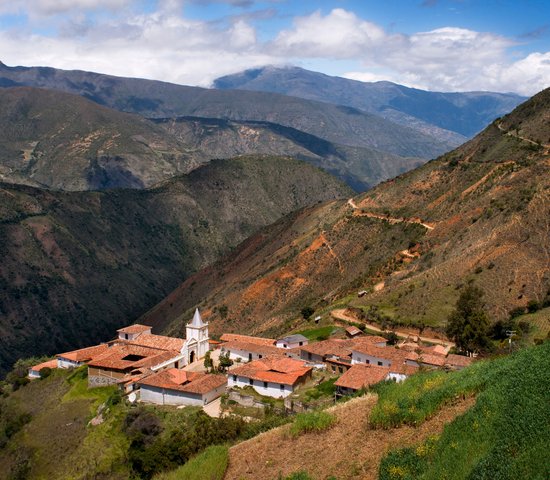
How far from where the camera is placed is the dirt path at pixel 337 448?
38.9 ft

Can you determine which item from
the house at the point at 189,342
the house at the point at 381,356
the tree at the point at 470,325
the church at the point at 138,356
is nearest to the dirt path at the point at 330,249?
the church at the point at 138,356

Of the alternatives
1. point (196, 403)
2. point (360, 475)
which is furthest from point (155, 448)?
point (360, 475)

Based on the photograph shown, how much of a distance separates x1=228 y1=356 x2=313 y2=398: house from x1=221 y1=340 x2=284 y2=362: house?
4.24 meters

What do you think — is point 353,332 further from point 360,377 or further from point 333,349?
point 360,377

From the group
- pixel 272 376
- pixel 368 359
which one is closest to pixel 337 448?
pixel 272 376

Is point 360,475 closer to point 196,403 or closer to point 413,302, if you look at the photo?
point 196,403

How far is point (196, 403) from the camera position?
3297 centimetres

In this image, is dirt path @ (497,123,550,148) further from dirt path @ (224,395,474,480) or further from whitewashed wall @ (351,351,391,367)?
dirt path @ (224,395,474,480)

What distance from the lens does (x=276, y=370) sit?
3462 cm

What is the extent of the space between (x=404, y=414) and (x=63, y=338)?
92758 mm

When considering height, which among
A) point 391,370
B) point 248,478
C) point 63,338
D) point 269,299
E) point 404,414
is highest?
point 404,414

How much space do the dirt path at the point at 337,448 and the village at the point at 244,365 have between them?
1303 cm

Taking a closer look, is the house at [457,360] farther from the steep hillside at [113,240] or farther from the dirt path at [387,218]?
the steep hillside at [113,240]

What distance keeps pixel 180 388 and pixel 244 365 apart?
4618 mm
